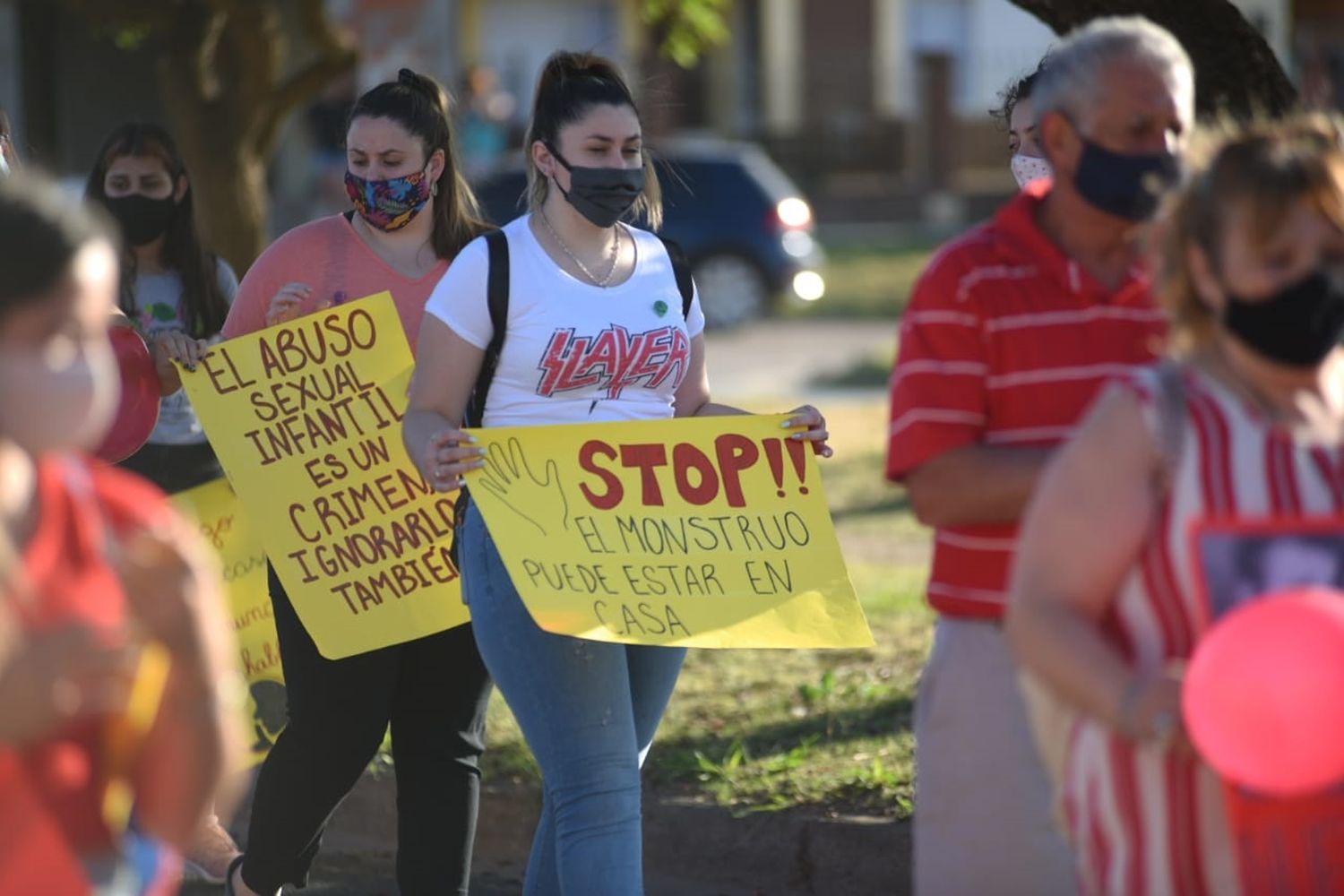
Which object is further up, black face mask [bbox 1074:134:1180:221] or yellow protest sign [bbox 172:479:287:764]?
black face mask [bbox 1074:134:1180:221]

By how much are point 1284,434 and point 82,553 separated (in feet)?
4.97

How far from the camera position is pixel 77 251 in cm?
240

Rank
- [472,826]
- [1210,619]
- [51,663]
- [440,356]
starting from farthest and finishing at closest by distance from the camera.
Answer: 1. [472,826]
2. [440,356]
3. [1210,619]
4. [51,663]

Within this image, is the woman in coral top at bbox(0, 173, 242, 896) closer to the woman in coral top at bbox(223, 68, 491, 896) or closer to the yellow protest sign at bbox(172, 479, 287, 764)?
the woman in coral top at bbox(223, 68, 491, 896)

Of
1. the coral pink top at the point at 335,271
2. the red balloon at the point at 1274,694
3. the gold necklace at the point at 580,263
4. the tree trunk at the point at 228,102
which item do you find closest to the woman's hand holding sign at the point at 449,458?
the gold necklace at the point at 580,263

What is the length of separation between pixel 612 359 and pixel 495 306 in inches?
11.5

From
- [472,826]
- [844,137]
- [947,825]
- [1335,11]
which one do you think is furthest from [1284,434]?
[1335,11]

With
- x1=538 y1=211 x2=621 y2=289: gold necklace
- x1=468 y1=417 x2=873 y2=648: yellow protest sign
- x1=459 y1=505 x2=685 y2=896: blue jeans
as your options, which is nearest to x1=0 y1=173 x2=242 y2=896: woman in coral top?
x1=459 y1=505 x2=685 y2=896: blue jeans

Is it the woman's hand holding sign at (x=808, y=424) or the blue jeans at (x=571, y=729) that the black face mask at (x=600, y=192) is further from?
the blue jeans at (x=571, y=729)

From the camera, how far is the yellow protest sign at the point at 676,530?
4.29m

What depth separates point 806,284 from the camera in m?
21.2

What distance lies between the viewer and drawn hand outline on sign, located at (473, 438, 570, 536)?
A: 14.0 feet

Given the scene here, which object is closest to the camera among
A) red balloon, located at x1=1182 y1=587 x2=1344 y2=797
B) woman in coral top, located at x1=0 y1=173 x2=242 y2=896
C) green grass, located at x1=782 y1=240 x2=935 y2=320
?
woman in coral top, located at x1=0 y1=173 x2=242 y2=896

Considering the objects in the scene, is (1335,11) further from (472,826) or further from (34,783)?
(34,783)
